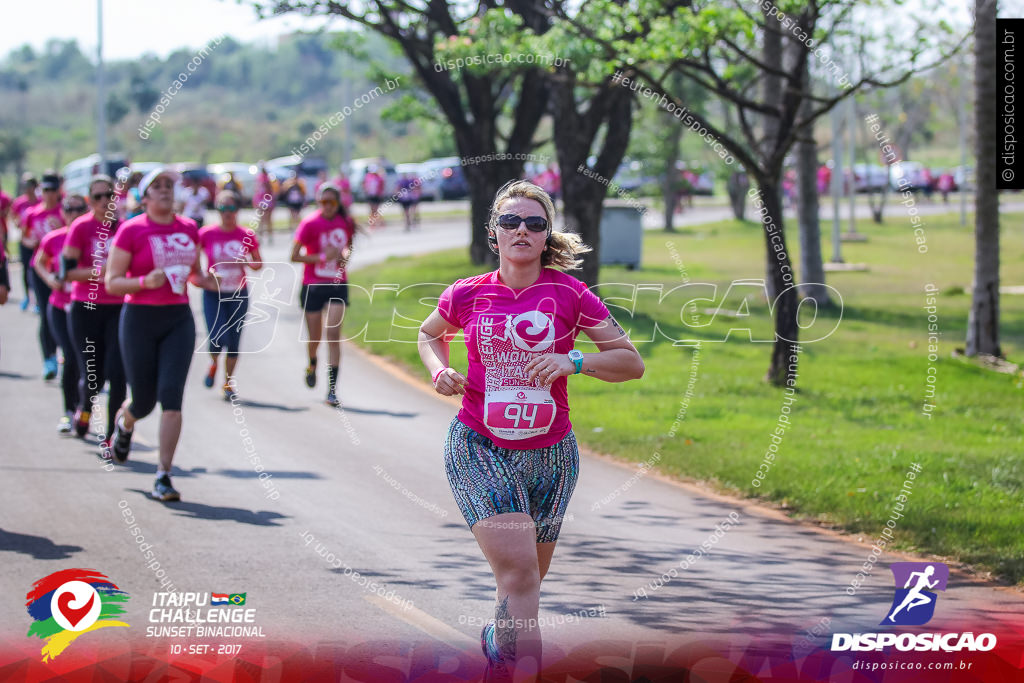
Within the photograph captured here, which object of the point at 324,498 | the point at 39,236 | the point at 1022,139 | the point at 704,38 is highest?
the point at 704,38

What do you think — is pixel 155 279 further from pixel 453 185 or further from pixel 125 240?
pixel 453 185

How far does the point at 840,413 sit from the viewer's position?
38.0 feet

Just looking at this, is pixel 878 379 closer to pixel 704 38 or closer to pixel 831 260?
pixel 704 38

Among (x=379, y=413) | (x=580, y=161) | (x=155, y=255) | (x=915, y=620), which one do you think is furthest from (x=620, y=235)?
(x=915, y=620)

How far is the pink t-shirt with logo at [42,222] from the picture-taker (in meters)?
12.7

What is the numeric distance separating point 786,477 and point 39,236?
9.68 m

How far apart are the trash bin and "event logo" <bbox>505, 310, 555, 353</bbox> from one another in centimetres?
1862

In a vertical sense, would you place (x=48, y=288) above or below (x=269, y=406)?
above

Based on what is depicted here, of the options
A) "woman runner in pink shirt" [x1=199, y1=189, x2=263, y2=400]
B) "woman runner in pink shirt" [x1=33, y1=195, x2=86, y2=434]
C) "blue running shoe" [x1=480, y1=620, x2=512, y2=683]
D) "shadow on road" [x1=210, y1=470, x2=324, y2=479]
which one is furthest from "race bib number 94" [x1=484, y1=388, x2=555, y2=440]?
"woman runner in pink shirt" [x1=199, y1=189, x2=263, y2=400]

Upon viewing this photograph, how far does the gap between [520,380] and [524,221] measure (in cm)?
61

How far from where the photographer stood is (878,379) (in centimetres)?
1324

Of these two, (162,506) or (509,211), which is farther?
(162,506)

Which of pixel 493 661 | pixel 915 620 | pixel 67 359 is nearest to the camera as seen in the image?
pixel 493 661

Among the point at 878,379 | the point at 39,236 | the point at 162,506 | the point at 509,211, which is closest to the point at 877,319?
the point at 878,379
